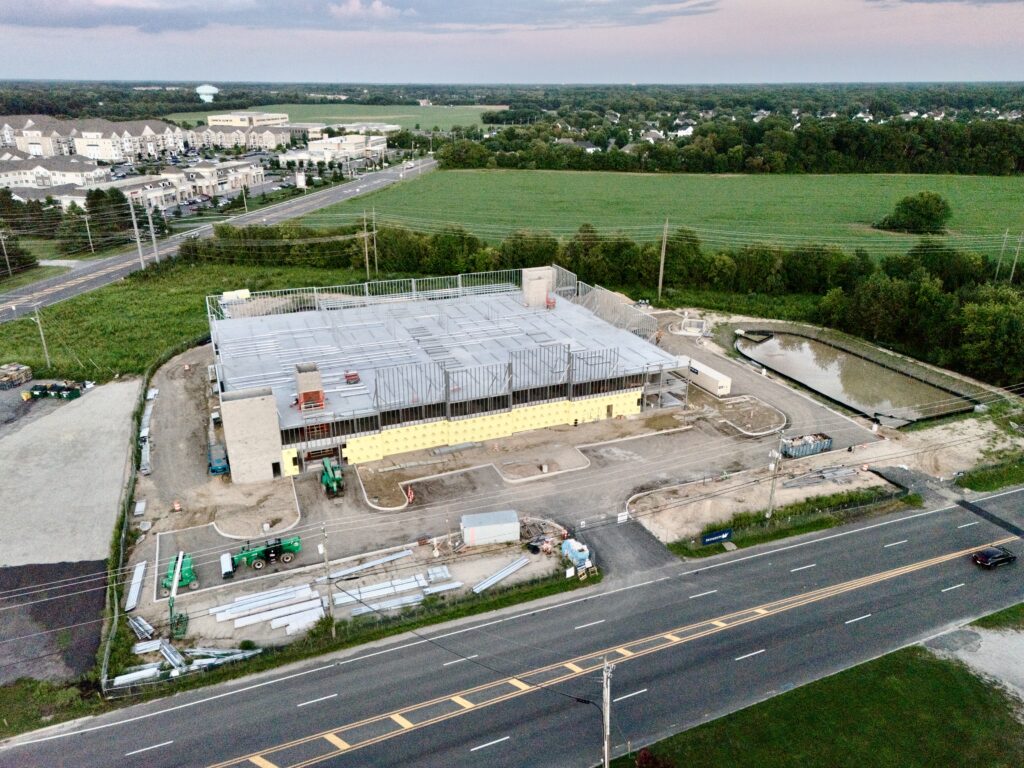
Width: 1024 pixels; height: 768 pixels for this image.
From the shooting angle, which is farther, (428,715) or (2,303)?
(2,303)

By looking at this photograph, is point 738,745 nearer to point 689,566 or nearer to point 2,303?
point 689,566

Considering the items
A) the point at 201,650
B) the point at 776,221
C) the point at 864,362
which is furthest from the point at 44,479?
the point at 776,221

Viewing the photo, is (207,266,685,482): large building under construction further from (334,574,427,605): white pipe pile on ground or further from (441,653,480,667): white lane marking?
(441,653,480,667): white lane marking

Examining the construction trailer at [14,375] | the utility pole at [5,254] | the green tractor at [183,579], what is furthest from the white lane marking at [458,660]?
the utility pole at [5,254]

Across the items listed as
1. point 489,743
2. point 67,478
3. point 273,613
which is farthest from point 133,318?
point 489,743

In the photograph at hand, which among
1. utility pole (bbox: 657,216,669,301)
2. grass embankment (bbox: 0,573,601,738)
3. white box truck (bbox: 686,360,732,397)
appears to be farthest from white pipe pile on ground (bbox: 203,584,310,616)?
utility pole (bbox: 657,216,669,301)

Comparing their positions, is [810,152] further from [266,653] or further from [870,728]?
[266,653]
